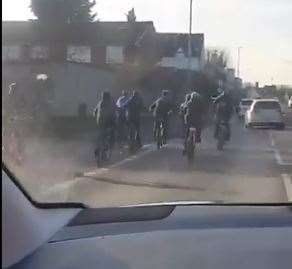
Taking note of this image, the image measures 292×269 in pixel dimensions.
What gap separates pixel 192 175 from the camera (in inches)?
481

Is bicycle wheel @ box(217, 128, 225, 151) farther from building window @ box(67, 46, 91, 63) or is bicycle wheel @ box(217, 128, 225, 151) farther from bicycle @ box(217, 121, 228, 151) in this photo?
building window @ box(67, 46, 91, 63)

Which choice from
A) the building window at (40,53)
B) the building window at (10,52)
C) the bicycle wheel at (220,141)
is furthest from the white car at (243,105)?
the building window at (10,52)

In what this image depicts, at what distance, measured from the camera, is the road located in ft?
27.8

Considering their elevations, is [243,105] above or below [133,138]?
above

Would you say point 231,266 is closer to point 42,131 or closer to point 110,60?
point 42,131

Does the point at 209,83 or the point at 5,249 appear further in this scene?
the point at 209,83

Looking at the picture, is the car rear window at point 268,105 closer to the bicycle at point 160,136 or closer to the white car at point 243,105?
the white car at point 243,105

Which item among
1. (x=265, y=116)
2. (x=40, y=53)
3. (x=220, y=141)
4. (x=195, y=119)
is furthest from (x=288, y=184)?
(x=265, y=116)

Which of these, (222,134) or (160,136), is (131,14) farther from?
(222,134)

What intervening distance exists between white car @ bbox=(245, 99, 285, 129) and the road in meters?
10.4

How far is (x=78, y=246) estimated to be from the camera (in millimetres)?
2654

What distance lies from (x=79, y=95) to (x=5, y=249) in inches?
138

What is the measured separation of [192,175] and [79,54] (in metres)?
7.21

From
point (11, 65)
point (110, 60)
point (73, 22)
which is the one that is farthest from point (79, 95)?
point (11, 65)
